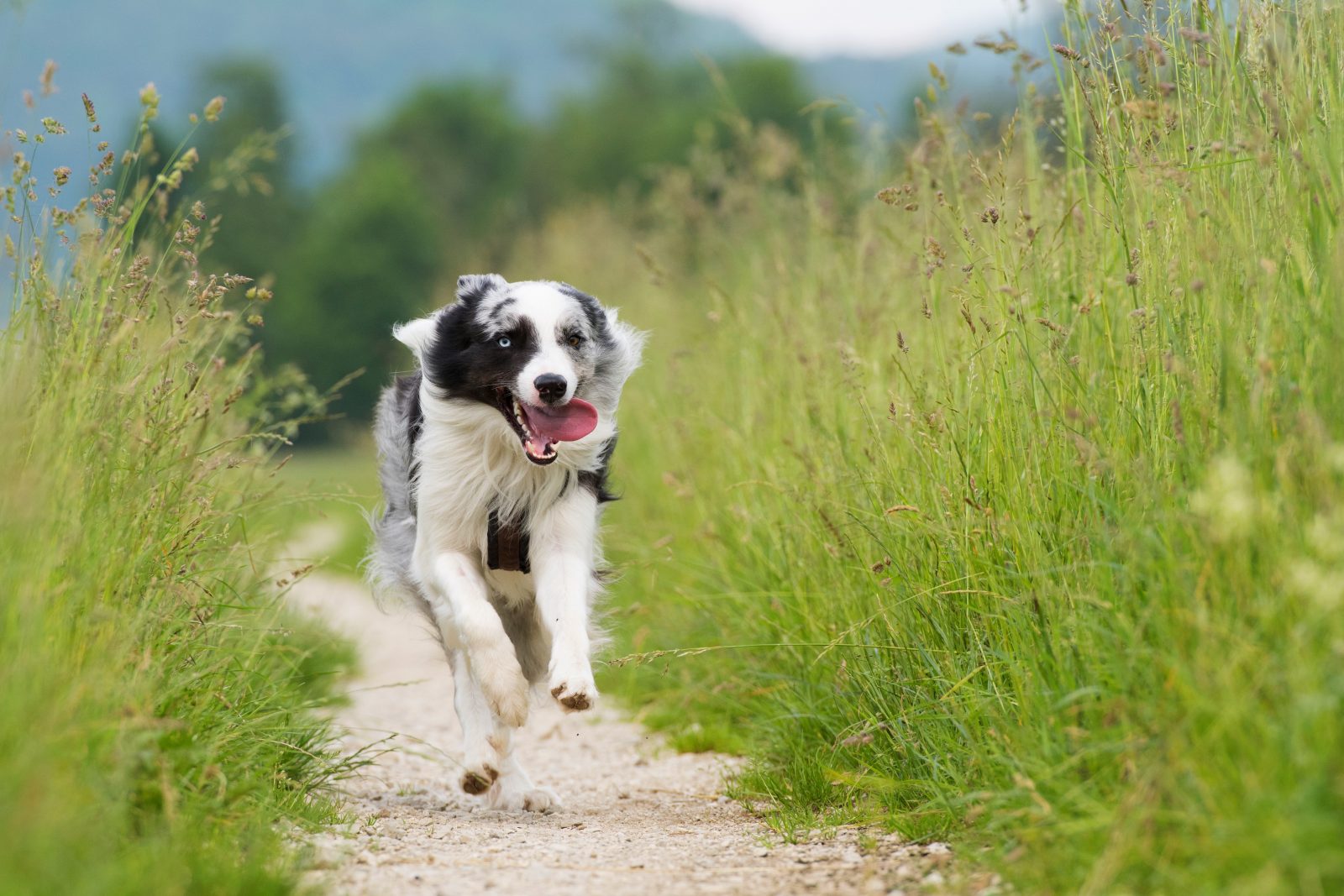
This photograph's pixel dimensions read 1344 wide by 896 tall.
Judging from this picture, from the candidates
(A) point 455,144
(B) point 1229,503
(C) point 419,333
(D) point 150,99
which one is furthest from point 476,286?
(A) point 455,144

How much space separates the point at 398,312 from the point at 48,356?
54.6m

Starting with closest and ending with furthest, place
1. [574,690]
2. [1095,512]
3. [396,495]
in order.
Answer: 1. [1095,512]
2. [574,690]
3. [396,495]

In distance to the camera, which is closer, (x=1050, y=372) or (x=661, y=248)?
(x=1050, y=372)

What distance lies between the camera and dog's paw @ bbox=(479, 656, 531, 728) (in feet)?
14.5

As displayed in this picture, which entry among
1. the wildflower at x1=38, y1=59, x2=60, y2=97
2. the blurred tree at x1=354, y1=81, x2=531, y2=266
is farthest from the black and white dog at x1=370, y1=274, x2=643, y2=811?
the blurred tree at x1=354, y1=81, x2=531, y2=266

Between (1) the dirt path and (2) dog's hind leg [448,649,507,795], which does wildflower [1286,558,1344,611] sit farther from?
(2) dog's hind leg [448,649,507,795]

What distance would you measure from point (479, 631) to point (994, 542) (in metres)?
1.73

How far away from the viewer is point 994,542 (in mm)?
3754

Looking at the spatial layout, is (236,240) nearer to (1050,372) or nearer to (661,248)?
(661,248)

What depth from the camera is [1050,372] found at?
3.92 metres

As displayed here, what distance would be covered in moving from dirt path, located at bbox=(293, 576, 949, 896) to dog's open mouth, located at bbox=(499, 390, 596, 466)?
0.90 metres

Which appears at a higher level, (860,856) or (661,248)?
(661,248)

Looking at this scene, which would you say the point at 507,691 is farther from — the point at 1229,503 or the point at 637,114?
the point at 637,114

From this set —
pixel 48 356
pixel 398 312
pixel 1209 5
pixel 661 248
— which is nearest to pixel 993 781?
pixel 1209 5
